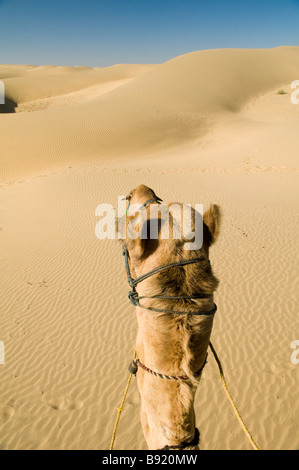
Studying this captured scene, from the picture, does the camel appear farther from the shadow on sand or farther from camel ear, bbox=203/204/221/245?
the shadow on sand

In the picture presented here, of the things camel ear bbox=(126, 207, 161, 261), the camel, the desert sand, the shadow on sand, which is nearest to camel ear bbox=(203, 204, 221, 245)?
the camel

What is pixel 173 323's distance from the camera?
144 cm

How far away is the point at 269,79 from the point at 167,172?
36321mm

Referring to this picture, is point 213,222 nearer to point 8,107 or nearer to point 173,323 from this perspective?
point 173,323

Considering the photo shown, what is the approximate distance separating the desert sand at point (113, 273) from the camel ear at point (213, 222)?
12.3 feet

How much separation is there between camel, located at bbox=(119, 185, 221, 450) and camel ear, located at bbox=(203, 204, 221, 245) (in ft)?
0.50

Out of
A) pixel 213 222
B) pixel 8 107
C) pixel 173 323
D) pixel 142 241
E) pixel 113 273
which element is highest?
pixel 8 107

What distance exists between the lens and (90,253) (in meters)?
8.70

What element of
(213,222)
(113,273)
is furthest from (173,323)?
(113,273)

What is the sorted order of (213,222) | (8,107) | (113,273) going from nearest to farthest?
(213,222)
(113,273)
(8,107)

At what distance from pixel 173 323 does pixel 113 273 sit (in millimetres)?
6462

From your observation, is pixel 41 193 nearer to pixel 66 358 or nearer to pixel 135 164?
pixel 135 164

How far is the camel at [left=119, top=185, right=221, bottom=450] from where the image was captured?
1.43 metres
